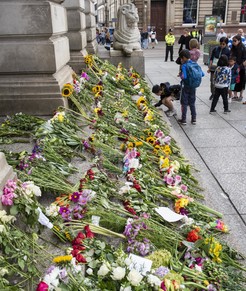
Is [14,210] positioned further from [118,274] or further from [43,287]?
[118,274]

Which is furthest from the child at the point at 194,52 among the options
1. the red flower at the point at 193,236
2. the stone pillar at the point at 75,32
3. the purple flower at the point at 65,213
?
the purple flower at the point at 65,213

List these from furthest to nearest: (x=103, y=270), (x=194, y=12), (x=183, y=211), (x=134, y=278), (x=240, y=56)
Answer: (x=194, y=12) < (x=240, y=56) < (x=183, y=211) < (x=103, y=270) < (x=134, y=278)

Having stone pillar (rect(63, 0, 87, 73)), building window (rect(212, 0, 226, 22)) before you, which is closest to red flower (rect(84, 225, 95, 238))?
stone pillar (rect(63, 0, 87, 73))

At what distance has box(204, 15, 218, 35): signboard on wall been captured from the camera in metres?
22.5

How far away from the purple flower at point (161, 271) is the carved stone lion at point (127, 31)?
35.3ft

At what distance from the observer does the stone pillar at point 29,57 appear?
206 inches

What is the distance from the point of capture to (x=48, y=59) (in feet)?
17.9

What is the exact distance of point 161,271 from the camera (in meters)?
2.43

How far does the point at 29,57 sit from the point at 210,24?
19926mm

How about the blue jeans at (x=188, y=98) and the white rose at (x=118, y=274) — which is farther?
the blue jeans at (x=188, y=98)

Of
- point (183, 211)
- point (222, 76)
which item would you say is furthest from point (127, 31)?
point (183, 211)

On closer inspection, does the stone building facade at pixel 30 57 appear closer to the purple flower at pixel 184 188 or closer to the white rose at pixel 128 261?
the purple flower at pixel 184 188

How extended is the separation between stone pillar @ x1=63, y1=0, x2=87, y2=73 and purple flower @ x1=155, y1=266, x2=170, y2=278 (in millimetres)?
7556

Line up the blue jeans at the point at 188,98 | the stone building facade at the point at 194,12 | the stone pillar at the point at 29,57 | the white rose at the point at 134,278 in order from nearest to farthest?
the white rose at the point at 134,278 → the stone pillar at the point at 29,57 → the blue jeans at the point at 188,98 → the stone building facade at the point at 194,12
